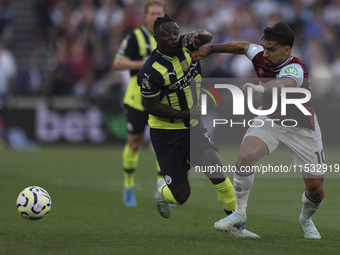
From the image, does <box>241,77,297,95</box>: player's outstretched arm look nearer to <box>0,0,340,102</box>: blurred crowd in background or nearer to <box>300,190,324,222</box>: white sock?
<box>300,190,324,222</box>: white sock

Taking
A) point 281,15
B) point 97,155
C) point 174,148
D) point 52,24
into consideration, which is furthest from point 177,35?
point 52,24

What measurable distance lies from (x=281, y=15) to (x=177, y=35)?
45.7ft

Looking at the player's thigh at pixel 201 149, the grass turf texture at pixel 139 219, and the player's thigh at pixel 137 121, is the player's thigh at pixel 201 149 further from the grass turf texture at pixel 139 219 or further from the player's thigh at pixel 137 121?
the player's thigh at pixel 137 121

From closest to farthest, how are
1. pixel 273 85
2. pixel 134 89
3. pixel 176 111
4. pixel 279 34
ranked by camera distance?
1. pixel 273 85
2. pixel 279 34
3. pixel 176 111
4. pixel 134 89

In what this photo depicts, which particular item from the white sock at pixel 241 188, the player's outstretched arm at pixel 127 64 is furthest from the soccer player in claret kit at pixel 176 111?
the player's outstretched arm at pixel 127 64

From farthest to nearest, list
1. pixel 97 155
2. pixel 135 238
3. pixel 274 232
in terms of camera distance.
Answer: pixel 97 155, pixel 274 232, pixel 135 238

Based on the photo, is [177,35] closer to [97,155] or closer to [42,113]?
[97,155]

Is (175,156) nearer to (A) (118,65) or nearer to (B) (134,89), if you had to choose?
(B) (134,89)

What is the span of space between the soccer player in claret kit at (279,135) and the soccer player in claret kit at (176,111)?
0.16 meters

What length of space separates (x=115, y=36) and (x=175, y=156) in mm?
13228

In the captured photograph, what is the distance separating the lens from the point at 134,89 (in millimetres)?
10414

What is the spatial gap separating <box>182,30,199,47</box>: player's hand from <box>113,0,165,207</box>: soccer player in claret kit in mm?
2601

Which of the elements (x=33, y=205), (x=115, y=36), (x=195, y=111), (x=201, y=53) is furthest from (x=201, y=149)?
(x=115, y=36)

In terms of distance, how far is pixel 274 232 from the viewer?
7.97 m
